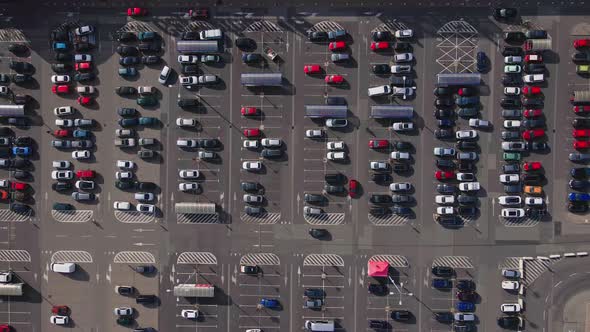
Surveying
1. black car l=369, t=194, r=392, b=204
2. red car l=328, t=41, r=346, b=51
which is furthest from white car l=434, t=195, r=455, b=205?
red car l=328, t=41, r=346, b=51

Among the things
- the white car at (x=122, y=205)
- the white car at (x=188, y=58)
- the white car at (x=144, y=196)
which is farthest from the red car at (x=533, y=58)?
the white car at (x=122, y=205)

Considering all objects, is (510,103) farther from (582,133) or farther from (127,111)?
(127,111)

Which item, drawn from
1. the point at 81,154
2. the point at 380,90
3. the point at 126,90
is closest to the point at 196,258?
the point at 81,154

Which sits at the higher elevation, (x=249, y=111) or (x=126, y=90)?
(x=126, y=90)

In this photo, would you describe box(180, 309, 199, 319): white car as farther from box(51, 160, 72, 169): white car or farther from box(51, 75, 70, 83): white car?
box(51, 75, 70, 83): white car

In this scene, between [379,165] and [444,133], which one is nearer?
[444,133]

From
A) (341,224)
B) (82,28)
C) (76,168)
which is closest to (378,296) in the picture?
(341,224)
